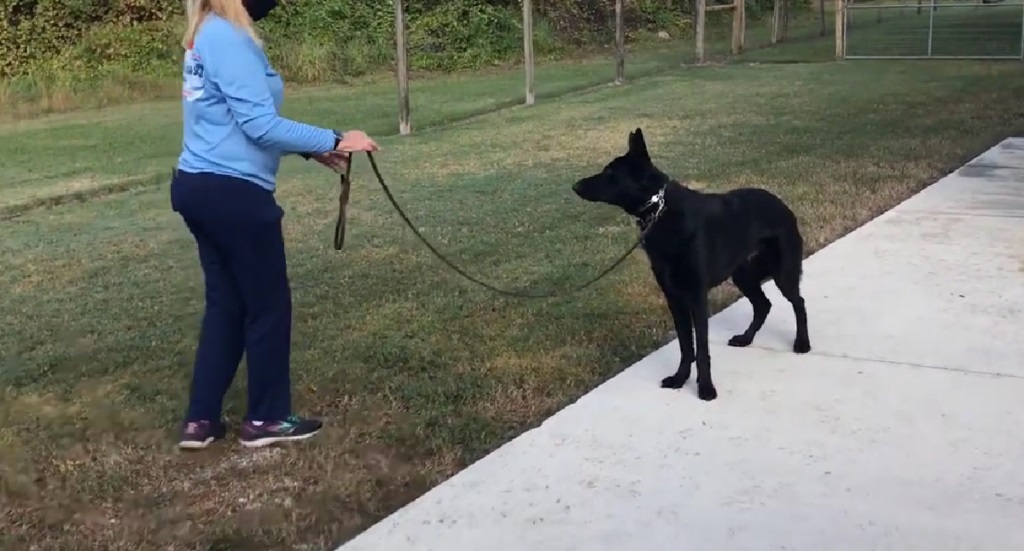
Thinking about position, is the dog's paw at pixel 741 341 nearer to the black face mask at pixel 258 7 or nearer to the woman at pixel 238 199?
the woman at pixel 238 199

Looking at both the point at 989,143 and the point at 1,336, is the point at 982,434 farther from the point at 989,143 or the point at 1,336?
the point at 989,143

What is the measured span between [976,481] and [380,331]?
9.32 ft

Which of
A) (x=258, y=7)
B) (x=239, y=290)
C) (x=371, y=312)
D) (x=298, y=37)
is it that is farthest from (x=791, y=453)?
(x=298, y=37)

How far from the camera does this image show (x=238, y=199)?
3758 mm

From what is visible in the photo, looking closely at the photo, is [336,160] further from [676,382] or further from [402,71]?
[402,71]

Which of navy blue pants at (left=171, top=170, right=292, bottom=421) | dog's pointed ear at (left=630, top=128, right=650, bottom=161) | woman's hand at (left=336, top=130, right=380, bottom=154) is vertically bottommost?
navy blue pants at (left=171, top=170, right=292, bottom=421)

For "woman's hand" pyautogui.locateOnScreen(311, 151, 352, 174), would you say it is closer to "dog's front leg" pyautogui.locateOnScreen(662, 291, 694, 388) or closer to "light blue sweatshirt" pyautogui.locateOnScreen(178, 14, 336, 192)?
"light blue sweatshirt" pyautogui.locateOnScreen(178, 14, 336, 192)

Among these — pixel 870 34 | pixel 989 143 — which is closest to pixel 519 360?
pixel 989 143

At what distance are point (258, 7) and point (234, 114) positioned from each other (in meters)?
0.37

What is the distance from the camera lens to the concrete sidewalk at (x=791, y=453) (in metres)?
3.32

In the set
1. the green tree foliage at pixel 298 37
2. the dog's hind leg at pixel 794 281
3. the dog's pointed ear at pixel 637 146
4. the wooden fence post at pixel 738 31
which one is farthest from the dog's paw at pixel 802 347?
the wooden fence post at pixel 738 31

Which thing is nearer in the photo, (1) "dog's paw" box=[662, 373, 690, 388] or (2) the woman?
(2) the woman

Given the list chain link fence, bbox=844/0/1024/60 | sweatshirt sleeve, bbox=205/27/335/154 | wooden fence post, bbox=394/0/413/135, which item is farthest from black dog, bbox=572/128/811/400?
chain link fence, bbox=844/0/1024/60

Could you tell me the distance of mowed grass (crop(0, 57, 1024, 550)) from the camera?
3793 millimetres
